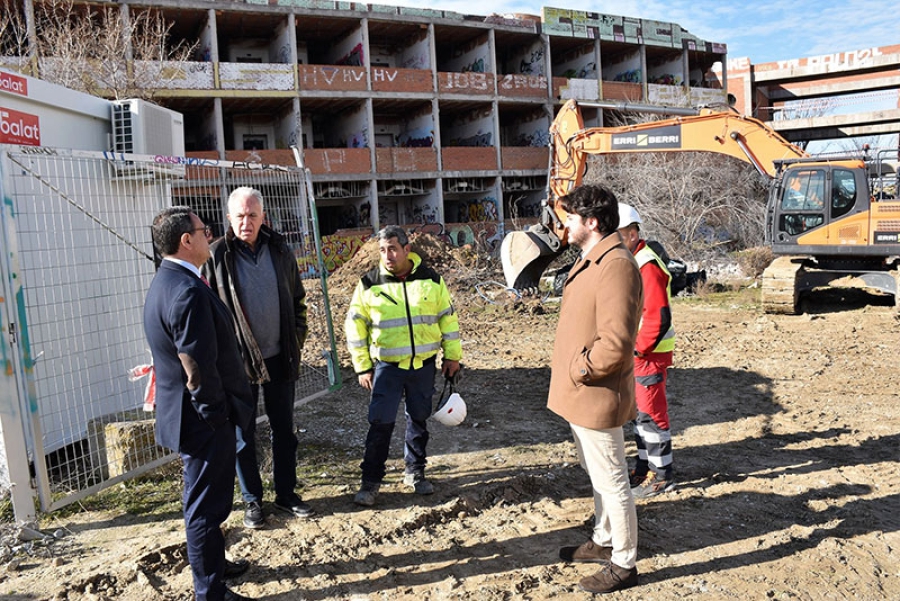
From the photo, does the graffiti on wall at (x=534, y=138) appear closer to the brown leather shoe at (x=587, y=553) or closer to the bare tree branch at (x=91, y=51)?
the bare tree branch at (x=91, y=51)

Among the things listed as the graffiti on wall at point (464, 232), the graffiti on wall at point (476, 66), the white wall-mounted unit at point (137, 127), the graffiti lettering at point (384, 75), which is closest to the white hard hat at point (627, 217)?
the white wall-mounted unit at point (137, 127)

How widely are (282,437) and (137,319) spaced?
1.97 metres

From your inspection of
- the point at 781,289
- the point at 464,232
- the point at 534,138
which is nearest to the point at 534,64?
the point at 534,138

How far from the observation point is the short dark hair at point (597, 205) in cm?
332

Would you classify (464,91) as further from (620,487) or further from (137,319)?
(620,487)

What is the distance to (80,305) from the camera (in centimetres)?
482

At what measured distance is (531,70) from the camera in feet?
95.7

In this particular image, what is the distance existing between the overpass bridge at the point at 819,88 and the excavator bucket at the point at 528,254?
26.6 metres

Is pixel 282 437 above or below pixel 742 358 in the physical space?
above

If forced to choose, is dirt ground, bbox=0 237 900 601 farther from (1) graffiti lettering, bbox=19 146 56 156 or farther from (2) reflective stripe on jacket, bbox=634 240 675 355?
(1) graffiti lettering, bbox=19 146 56 156

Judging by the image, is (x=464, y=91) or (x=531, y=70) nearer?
(x=464, y=91)

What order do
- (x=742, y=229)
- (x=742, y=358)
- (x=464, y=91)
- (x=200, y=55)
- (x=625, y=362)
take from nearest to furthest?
1. (x=625, y=362)
2. (x=742, y=358)
3. (x=742, y=229)
4. (x=200, y=55)
5. (x=464, y=91)

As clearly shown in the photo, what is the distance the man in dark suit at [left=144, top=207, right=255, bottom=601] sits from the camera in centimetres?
306

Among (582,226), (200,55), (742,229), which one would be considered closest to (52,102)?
(582,226)
